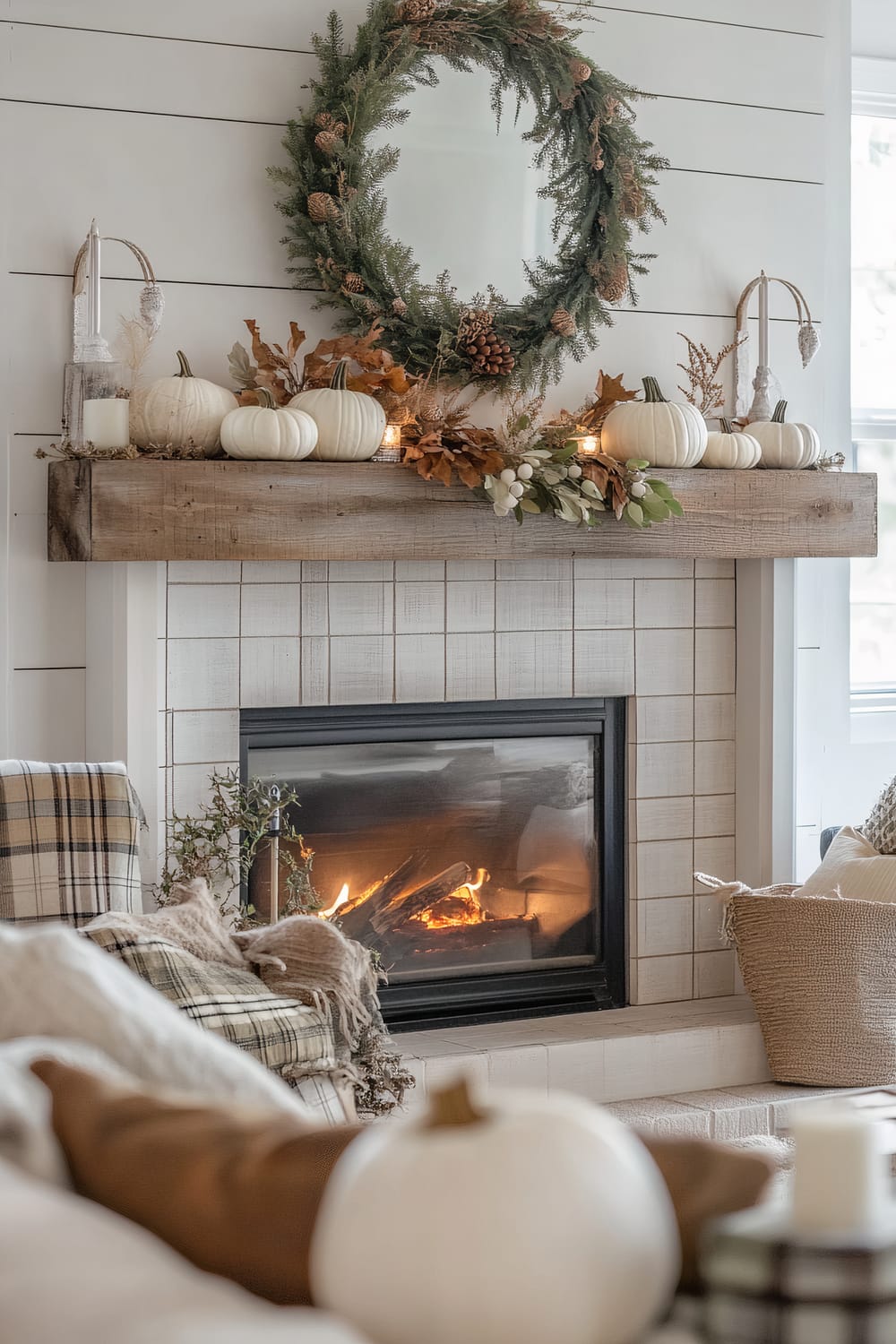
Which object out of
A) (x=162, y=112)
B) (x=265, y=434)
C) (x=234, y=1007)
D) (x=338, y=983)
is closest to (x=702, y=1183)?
(x=234, y=1007)

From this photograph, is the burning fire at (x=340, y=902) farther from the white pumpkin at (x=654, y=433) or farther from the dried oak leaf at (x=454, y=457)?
the white pumpkin at (x=654, y=433)

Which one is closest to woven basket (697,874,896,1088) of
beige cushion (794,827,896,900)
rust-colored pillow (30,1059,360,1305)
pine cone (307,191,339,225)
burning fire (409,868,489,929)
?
beige cushion (794,827,896,900)

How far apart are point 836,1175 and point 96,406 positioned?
2413mm

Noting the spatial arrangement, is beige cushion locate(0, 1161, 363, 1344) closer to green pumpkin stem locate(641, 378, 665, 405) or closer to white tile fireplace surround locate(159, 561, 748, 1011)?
white tile fireplace surround locate(159, 561, 748, 1011)

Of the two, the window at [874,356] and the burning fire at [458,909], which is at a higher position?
the window at [874,356]

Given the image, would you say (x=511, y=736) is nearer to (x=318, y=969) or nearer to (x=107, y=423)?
(x=107, y=423)

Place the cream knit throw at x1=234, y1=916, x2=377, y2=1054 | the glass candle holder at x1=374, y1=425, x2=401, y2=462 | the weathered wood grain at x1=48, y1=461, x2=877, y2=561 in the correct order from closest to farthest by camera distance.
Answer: the cream knit throw at x1=234, y1=916, x2=377, y2=1054 → the weathered wood grain at x1=48, y1=461, x2=877, y2=561 → the glass candle holder at x1=374, y1=425, x2=401, y2=462

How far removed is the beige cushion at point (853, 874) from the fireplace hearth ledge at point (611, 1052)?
0.37 m

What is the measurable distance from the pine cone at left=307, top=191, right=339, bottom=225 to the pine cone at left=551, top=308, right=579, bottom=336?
0.52 metres

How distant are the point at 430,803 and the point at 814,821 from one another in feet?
3.28

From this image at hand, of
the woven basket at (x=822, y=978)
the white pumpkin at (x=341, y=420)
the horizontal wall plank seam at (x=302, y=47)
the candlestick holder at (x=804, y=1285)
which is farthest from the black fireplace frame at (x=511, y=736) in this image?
the candlestick holder at (x=804, y=1285)

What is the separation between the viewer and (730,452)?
10.5ft

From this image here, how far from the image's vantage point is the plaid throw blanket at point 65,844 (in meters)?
2.26

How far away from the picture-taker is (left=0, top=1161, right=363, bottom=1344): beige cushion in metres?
0.50
